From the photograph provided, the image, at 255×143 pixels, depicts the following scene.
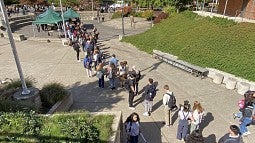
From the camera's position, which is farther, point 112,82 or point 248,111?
point 112,82

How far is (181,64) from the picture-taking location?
1468cm

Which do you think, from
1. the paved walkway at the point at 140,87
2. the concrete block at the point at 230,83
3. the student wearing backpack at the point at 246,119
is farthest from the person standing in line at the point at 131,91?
the concrete block at the point at 230,83

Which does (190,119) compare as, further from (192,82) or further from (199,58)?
(199,58)

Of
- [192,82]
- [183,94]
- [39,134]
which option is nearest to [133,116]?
[39,134]

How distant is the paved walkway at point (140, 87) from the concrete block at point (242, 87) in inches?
10.6

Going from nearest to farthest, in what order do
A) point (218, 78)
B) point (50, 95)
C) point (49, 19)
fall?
point (50, 95), point (218, 78), point (49, 19)

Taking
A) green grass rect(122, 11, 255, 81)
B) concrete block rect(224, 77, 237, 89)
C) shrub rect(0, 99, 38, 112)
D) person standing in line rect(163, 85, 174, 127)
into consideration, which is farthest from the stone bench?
shrub rect(0, 99, 38, 112)

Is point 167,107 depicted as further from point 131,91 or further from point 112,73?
point 112,73

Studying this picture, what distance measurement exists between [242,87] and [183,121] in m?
5.06

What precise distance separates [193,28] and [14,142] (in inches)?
626

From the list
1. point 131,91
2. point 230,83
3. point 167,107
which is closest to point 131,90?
point 131,91

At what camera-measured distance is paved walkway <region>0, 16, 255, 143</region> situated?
9008 mm

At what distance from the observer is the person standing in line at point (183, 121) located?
307 inches

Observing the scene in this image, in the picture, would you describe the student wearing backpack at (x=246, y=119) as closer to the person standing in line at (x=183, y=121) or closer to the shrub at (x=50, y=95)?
the person standing in line at (x=183, y=121)
